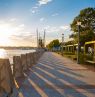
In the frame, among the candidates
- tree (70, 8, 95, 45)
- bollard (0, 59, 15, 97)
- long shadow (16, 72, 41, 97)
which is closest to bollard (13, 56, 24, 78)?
long shadow (16, 72, 41, 97)

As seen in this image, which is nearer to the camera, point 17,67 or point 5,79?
point 5,79

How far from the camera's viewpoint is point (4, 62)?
9.43 meters

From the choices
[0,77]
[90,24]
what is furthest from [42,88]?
[90,24]

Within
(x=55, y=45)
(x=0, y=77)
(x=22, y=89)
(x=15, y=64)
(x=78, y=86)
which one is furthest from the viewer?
(x=55, y=45)

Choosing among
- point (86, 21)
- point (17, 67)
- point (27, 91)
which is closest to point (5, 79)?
point (27, 91)

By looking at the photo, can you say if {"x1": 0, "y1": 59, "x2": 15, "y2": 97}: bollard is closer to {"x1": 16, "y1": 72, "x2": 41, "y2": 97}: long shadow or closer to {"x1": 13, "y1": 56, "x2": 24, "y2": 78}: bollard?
{"x1": 16, "y1": 72, "x2": 41, "y2": 97}: long shadow

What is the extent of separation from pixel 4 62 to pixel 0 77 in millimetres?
537

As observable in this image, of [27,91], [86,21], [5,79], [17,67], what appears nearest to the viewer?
[5,79]

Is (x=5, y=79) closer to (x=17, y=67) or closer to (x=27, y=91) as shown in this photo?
(x=27, y=91)

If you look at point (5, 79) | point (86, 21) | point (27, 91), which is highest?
point (86, 21)

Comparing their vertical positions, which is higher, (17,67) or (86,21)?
(86,21)

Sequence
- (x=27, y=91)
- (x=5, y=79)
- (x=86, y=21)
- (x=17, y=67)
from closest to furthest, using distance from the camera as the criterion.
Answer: (x=5, y=79) → (x=27, y=91) → (x=17, y=67) → (x=86, y=21)

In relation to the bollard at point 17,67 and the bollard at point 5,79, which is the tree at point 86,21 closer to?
the bollard at point 17,67

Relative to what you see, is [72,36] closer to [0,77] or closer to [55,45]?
[0,77]
